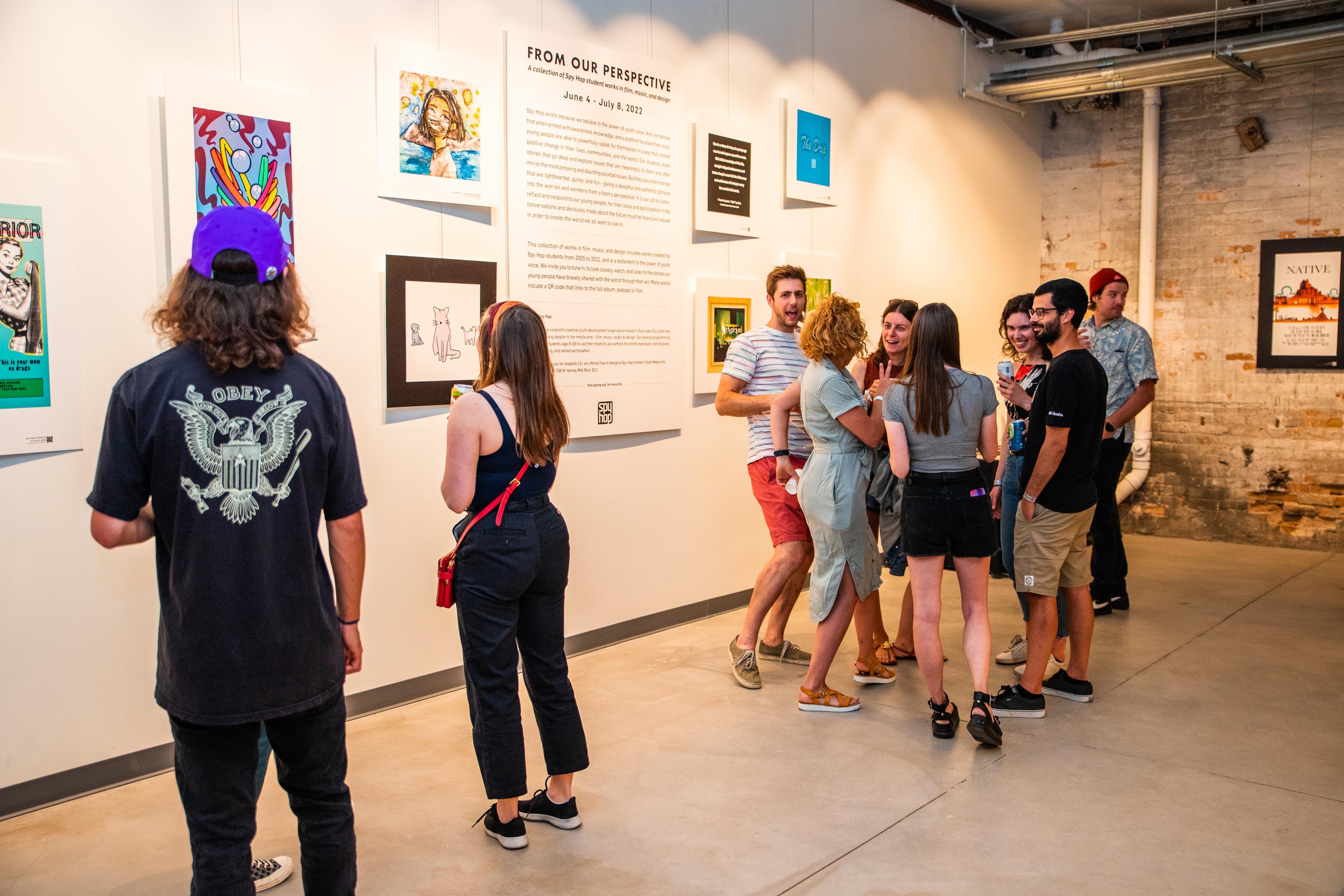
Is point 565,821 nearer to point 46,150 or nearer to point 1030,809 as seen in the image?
point 1030,809

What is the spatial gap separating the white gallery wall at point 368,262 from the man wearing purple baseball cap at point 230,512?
12cm

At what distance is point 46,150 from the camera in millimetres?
3281

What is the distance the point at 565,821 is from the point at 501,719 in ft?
1.45

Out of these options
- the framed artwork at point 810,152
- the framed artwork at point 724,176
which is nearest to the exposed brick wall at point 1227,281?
the framed artwork at point 810,152

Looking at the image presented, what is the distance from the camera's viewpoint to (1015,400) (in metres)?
4.32

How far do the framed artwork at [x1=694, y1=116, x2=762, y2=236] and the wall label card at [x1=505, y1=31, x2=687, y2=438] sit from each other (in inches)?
6.2

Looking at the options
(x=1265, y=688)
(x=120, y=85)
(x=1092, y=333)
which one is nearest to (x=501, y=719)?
(x=120, y=85)

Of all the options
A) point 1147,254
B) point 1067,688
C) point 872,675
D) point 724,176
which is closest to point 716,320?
point 724,176

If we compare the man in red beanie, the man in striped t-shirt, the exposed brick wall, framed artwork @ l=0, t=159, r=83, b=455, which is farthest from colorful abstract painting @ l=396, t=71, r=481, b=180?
the exposed brick wall

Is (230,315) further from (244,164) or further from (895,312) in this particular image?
(895,312)

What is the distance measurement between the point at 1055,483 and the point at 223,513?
3.03 meters

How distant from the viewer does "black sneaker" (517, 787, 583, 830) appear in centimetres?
319

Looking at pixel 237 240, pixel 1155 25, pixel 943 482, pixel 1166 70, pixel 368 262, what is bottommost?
pixel 943 482

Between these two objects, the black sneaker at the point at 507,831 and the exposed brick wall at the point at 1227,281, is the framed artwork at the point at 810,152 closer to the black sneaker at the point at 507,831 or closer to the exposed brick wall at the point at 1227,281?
the exposed brick wall at the point at 1227,281
